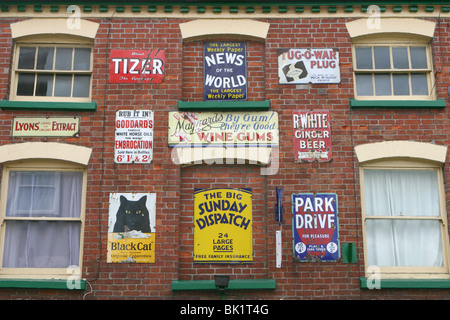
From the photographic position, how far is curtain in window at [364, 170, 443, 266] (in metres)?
6.76

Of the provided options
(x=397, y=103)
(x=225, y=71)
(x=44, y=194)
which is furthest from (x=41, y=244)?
(x=397, y=103)

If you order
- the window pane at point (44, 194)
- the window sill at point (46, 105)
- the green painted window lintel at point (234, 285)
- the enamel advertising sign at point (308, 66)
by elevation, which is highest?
the enamel advertising sign at point (308, 66)

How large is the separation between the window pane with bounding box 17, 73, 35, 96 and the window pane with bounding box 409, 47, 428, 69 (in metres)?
6.35

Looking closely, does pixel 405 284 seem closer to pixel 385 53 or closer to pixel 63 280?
pixel 385 53

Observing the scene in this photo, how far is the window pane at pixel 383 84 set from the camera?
729 centimetres

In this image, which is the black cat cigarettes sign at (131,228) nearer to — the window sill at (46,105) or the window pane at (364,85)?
the window sill at (46,105)

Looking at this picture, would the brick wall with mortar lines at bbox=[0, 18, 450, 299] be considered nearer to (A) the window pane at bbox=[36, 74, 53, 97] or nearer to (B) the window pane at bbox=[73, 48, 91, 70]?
(B) the window pane at bbox=[73, 48, 91, 70]

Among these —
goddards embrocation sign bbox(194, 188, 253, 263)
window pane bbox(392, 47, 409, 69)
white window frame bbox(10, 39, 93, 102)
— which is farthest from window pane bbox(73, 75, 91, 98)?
window pane bbox(392, 47, 409, 69)

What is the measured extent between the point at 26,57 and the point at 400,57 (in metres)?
6.28

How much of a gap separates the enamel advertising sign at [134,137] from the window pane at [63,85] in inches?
39.0


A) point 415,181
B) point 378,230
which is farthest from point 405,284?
point 415,181

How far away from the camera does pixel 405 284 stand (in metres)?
6.42

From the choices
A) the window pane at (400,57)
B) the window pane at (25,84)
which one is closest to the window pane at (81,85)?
the window pane at (25,84)

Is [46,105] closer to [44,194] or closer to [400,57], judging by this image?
[44,194]
